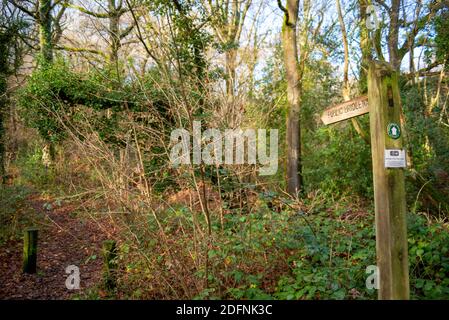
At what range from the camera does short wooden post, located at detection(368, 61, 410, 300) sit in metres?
2.90

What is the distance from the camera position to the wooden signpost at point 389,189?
2902 millimetres

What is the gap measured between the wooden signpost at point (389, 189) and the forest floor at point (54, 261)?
338 cm

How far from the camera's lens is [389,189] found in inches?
115

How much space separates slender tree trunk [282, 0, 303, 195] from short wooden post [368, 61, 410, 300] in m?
5.86

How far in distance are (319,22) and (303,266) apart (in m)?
10.3

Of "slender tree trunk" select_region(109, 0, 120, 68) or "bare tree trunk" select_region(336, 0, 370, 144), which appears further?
Answer: "bare tree trunk" select_region(336, 0, 370, 144)

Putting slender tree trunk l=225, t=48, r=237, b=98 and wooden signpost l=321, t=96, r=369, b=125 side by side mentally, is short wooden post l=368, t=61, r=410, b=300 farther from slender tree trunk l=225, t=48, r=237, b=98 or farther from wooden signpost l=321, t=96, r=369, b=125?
slender tree trunk l=225, t=48, r=237, b=98

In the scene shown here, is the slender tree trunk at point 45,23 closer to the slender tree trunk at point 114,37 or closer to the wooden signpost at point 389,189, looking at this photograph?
the slender tree trunk at point 114,37

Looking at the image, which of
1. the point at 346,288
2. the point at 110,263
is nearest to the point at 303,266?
the point at 346,288

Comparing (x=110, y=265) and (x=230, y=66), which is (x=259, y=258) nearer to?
(x=110, y=265)

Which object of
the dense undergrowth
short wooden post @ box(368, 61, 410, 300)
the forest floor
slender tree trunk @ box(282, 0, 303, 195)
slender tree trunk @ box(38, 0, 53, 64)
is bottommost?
the forest floor

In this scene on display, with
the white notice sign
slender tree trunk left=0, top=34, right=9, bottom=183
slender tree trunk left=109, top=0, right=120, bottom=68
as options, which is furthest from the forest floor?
the white notice sign

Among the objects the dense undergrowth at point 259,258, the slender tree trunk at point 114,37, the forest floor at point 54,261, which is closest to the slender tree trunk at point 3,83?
the forest floor at point 54,261
